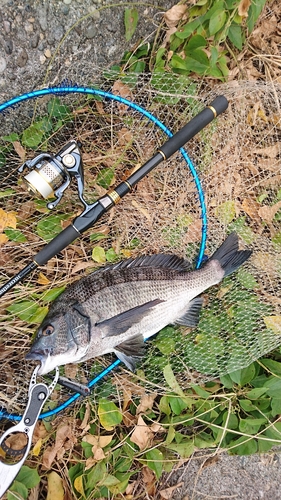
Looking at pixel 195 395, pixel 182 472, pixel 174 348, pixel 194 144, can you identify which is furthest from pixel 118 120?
pixel 182 472

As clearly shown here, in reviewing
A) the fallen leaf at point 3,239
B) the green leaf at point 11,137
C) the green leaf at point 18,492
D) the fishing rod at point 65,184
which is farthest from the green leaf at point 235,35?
the green leaf at point 18,492

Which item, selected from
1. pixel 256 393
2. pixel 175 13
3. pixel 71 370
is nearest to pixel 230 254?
pixel 256 393

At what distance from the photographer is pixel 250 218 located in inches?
126

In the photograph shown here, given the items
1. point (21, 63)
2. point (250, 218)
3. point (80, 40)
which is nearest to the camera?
point (21, 63)

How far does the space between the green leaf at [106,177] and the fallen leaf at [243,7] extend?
134 centimetres

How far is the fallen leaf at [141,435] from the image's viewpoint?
9.76 ft

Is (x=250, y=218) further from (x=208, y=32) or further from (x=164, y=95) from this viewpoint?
(x=208, y=32)

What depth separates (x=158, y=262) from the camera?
113 inches

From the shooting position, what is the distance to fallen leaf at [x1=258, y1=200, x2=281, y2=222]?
10.4 ft

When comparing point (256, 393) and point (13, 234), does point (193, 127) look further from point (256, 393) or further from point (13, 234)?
point (256, 393)

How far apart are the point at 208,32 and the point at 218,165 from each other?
889mm

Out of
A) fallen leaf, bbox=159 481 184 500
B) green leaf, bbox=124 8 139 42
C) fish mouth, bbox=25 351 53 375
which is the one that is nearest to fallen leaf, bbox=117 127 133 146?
green leaf, bbox=124 8 139 42

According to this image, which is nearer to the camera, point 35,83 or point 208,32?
point 35,83

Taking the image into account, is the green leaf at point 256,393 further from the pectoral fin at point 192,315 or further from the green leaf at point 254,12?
the green leaf at point 254,12
